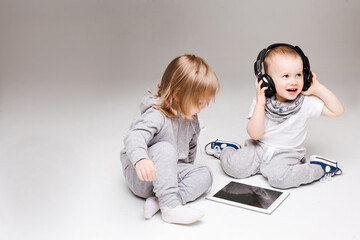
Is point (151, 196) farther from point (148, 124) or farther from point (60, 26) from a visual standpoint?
point (60, 26)

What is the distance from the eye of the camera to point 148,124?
1.93 m

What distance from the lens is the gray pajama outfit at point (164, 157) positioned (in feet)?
6.08

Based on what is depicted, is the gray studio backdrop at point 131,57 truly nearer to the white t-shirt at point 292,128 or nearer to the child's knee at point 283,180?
the white t-shirt at point 292,128

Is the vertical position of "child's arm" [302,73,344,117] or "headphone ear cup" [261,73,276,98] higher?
"headphone ear cup" [261,73,276,98]

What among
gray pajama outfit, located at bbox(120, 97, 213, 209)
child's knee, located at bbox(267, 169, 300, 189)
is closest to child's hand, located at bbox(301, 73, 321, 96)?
child's knee, located at bbox(267, 169, 300, 189)

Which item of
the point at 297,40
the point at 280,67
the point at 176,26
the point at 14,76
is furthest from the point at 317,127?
the point at 14,76

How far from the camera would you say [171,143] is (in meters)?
2.02

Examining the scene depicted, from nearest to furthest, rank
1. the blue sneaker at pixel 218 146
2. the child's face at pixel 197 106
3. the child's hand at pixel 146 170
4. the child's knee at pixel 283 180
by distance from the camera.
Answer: the child's hand at pixel 146 170
the child's face at pixel 197 106
the child's knee at pixel 283 180
the blue sneaker at pixel 218 146

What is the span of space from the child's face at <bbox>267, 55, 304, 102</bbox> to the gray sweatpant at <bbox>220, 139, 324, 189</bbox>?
0.24m

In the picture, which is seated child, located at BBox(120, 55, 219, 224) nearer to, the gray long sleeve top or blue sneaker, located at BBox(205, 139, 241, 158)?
the gray long sleeve top

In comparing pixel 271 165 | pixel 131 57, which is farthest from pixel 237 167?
pixel 131 57

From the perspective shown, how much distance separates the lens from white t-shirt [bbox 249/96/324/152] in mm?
2264

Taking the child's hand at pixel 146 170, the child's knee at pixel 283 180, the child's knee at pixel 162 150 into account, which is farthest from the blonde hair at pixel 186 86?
the child's knee at pixel 283 180

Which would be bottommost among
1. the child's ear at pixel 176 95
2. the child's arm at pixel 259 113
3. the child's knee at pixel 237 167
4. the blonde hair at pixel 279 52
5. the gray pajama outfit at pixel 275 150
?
the child's knee at pixel 237 167
